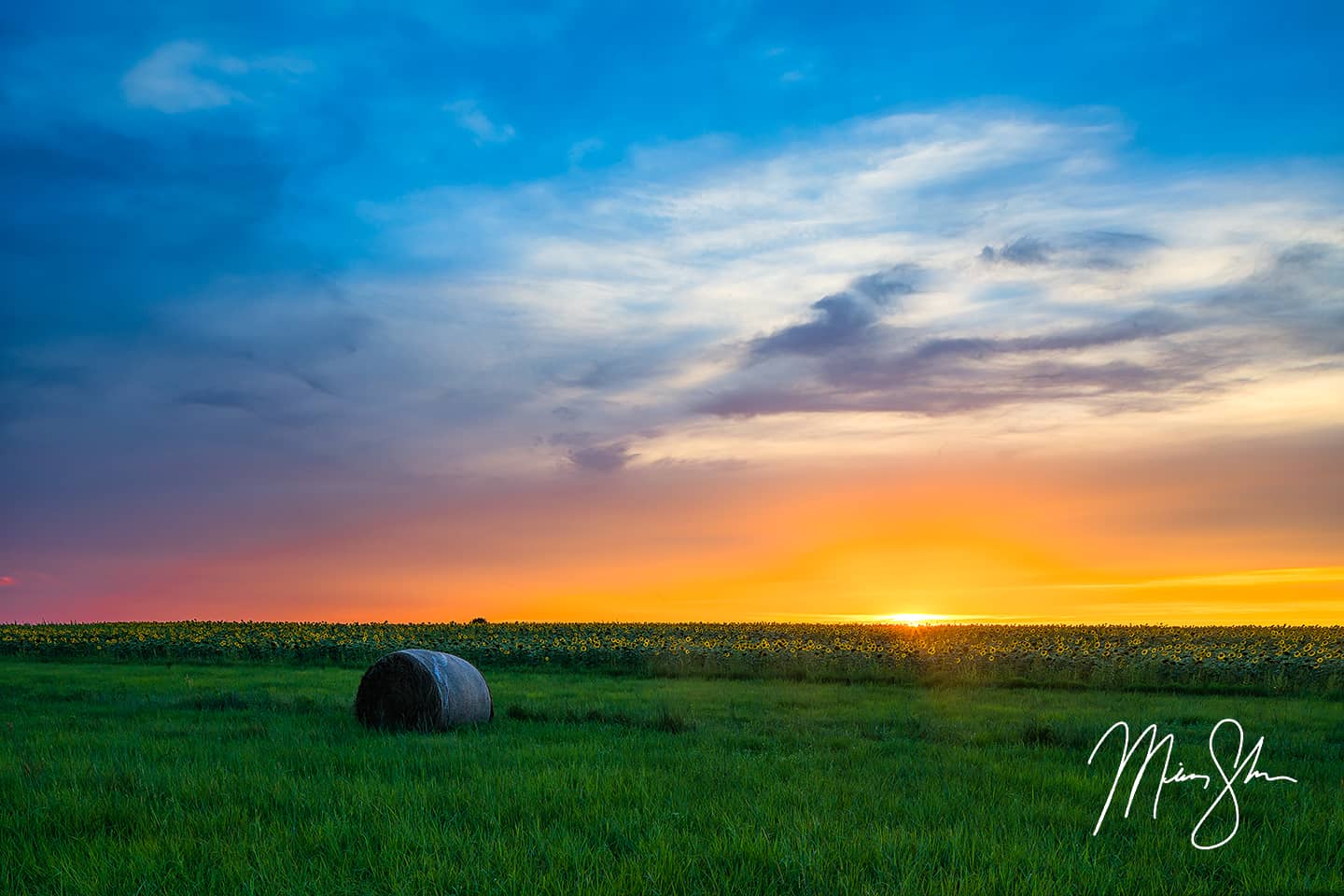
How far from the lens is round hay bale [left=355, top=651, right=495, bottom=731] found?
15.8 meters

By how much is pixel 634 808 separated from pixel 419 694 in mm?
8059

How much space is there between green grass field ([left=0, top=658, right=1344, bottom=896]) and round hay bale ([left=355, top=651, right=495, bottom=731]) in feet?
2.02

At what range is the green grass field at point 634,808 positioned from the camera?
7219mm

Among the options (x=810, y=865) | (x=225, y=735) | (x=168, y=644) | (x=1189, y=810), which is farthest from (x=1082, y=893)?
(x=168, y=644)

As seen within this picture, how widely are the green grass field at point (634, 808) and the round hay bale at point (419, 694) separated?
615mm

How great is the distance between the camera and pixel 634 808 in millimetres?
9086
